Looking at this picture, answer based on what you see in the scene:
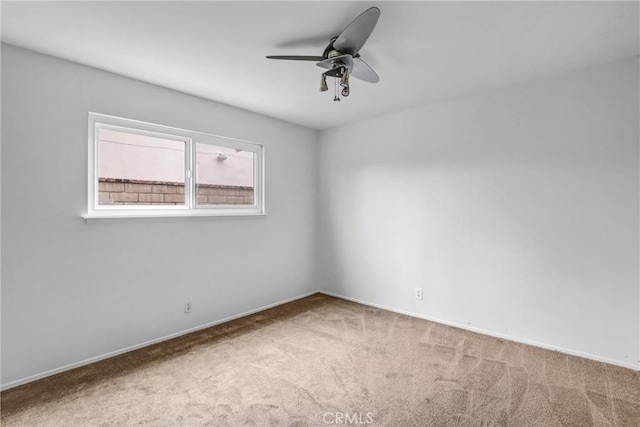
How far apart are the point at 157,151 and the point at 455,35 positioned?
2681 millimetres

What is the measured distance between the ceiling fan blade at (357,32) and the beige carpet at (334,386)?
87.6 inches

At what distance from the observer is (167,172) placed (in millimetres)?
3059

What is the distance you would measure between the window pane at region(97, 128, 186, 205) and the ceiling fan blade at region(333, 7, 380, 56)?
6.61ft

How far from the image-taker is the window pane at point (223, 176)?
3318 millimetres

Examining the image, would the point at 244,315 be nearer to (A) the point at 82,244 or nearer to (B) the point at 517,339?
(A) the point at 82,244

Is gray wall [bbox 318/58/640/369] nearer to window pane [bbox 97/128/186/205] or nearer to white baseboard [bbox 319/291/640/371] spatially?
white baseboard [bbox 319/291/640/371]

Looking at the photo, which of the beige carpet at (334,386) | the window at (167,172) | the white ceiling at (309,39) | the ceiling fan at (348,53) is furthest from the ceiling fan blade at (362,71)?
the beige carpet at (334,386)

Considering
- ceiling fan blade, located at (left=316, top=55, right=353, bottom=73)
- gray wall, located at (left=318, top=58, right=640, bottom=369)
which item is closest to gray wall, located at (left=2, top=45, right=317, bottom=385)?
ceiling fan blade, located at (left=316, top=55, right=353, bottom=73)

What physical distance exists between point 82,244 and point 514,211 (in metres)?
3.71

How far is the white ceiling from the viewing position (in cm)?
178

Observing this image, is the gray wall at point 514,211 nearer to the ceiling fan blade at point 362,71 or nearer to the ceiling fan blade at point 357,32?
the ceiling fan blade at point 362,71

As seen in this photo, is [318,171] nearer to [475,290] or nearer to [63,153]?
[475,290]

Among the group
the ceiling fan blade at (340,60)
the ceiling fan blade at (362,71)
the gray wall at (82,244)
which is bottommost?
the gray wall at (82,244)

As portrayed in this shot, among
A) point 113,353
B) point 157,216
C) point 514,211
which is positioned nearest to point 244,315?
point 113,353
